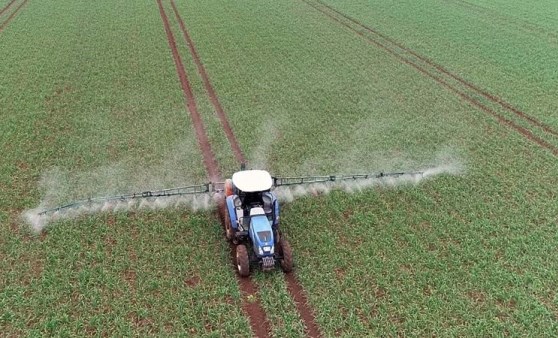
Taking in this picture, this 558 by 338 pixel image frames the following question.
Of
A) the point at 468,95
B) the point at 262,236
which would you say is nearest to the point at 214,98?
the point at 262,236

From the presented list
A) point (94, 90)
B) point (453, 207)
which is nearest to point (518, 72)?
point (453, 207)

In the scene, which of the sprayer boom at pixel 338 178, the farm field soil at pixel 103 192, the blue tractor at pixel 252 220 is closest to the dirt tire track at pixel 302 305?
the blue tractor at pixel 252 220

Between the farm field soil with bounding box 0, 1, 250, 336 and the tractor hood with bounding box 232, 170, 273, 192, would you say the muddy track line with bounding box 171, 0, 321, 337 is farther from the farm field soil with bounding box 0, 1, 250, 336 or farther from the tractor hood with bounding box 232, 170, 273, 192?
the tractor hood with bounding box 232, 170, 273, 192

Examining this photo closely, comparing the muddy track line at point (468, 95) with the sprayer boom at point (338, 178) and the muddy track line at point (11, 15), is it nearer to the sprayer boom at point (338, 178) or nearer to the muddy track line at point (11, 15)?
Result: the sprayer boom at point (338, 178)

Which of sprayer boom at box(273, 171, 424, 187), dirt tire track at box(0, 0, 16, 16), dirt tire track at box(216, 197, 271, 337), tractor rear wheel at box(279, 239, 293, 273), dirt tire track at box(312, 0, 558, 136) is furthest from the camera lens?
dirt tire track at box(0, 0, 16, 16)

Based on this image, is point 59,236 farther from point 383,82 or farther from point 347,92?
point 383,82

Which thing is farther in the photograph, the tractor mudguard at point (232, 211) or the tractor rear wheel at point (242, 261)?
the tractor mudguard at point (232, 211)

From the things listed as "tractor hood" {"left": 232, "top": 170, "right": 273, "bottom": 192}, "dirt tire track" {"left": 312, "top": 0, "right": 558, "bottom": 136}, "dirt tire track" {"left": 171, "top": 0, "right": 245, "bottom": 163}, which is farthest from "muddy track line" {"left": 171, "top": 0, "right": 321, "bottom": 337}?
"dirt tire track" {"left": 312, "top": 0, "right": 558, "bottom": 136}
